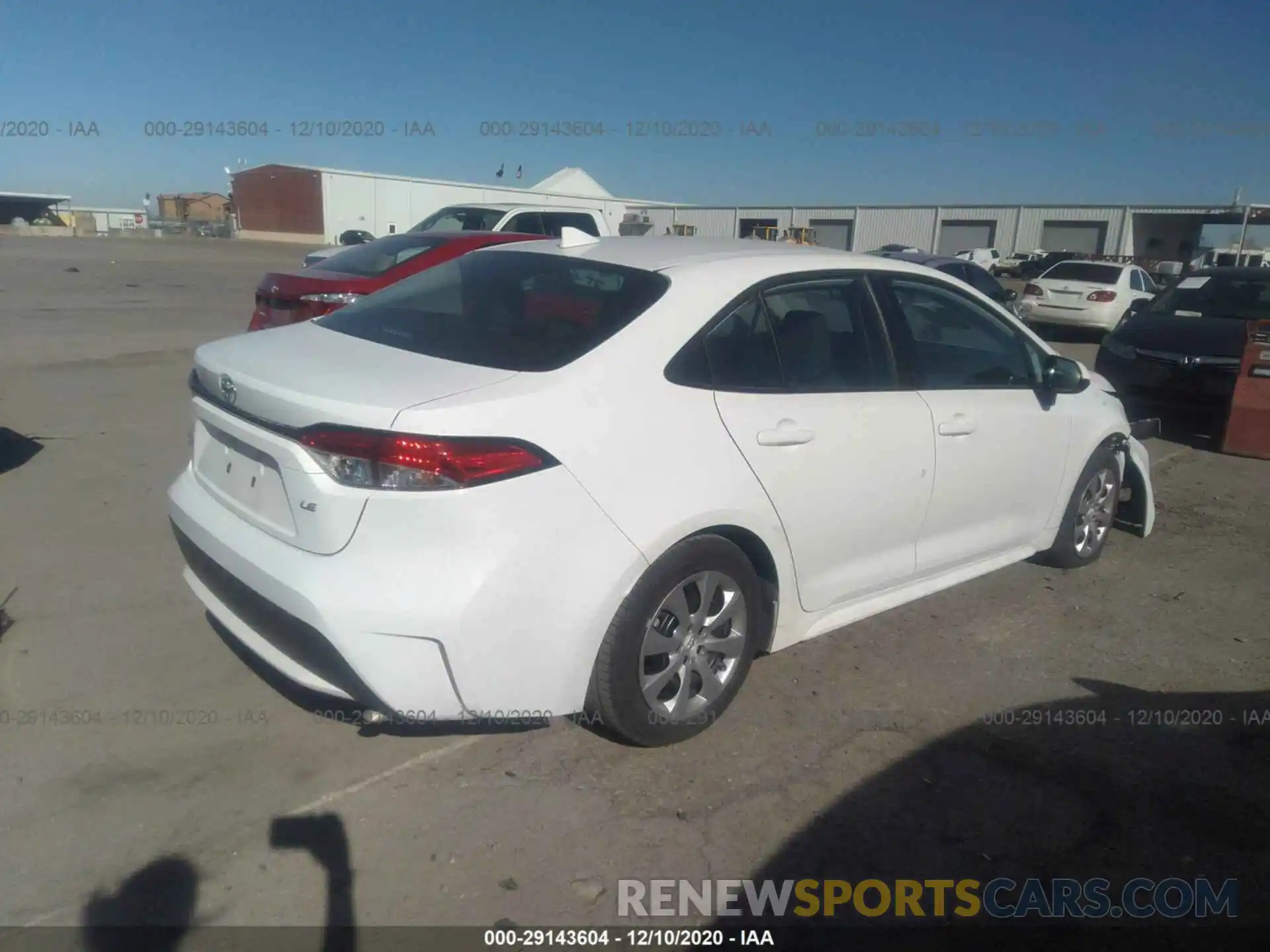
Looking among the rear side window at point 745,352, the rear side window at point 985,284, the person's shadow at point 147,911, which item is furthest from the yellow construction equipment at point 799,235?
the person's shadow at point 147,911

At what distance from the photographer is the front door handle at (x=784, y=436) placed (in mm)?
3195

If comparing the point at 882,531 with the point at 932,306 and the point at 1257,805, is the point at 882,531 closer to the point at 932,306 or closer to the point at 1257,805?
the point at 932,306

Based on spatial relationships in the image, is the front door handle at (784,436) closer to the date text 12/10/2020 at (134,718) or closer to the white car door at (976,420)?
the white car door at (976,420)

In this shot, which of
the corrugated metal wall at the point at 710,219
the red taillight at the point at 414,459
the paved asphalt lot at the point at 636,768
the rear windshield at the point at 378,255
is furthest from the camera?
the corrugated metal wall at the point at 710,219

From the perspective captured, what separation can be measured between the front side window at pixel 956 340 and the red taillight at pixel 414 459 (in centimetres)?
197

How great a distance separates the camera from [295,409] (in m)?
2.70

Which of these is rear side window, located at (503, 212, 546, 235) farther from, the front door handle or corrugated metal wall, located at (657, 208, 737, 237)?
corrugated metal wall, located at (657, 208, 737, 237)

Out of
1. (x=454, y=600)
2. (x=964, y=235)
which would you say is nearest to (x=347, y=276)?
(x=454, y=600)

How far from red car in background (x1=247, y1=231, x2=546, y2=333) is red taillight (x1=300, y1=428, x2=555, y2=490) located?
456cm

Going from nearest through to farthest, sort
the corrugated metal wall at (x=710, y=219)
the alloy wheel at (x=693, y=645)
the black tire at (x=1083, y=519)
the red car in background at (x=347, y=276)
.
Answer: the alloy wheel at (x=693, y=645)
the black tire at (x=1083, y=519)
the red car in background at (x=347, y=276)
the corrugated metal wall at (x=710, y=219)

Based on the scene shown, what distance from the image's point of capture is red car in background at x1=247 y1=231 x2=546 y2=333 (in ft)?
25.1

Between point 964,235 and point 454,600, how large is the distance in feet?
191

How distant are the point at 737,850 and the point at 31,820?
2047 mm

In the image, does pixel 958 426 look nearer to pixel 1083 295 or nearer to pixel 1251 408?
pixel 1251 408
